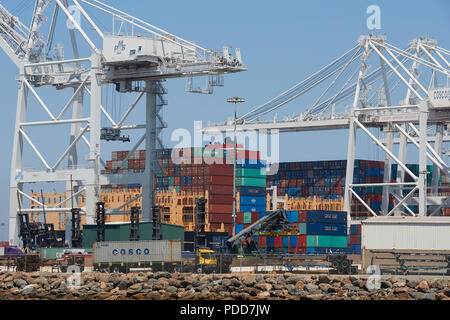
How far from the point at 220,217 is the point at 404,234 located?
1245 inches

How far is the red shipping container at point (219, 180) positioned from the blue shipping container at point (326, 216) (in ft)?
33.2

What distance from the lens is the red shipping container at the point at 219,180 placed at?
78312 millimetres

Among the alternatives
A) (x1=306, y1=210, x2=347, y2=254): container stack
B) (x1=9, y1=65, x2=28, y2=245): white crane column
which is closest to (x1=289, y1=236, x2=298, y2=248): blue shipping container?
(x1=306, y1=210, x2=347, y2=254): container stack

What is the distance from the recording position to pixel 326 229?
7075 centimetres

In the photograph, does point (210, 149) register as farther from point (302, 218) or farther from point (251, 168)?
point (302, 218)

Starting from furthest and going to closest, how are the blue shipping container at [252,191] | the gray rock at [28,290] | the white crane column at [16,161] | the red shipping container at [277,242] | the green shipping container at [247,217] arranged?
1. the blue shipping container at [252,191]
2. the green shipping container at [247,217]
3. the red shipping container at [277,242]
4. the white crane column at [16,161]
5. the gray rock at [28,290]

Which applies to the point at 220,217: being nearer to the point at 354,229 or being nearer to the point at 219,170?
the point at 219,170

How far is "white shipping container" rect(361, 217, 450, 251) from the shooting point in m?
46.5

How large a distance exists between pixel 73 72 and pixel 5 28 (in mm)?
6035

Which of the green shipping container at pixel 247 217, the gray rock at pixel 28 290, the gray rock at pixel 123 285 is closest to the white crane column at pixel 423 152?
the green shipping container at pixel 247 217

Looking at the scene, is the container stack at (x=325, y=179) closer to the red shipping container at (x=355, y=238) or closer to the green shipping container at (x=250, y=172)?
the red shipping container at (x=355, y=238)

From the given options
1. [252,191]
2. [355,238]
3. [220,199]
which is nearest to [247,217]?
[220,199]

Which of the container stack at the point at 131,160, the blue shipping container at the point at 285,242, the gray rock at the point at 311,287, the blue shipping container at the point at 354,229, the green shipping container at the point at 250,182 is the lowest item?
the gray rock at the point at 311,287

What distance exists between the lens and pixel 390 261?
45344 mm
